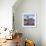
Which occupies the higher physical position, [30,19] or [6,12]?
[6,12]

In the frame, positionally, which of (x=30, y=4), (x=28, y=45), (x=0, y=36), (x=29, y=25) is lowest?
(x=28, y=45)

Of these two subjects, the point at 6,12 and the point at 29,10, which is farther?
the point at 29,10

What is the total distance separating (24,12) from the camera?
214 inches

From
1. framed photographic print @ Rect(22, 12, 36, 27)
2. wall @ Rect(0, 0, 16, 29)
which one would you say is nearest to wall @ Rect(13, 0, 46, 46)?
framed photographic print @ Rect(22, 12, 36, 27)

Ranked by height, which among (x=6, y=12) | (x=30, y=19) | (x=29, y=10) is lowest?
(x=30, y=19)

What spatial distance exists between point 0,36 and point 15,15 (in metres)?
1.68

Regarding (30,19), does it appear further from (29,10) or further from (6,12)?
(6,12)

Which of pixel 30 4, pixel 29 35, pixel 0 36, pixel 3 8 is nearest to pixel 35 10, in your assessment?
pixel 30 4

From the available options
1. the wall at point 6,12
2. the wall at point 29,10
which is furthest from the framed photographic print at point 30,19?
the wall at point 6,12

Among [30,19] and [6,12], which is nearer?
[6,12]

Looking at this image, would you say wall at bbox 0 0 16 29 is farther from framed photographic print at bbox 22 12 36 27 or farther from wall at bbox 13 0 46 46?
framed photographic print at bbox 22 12 36 27

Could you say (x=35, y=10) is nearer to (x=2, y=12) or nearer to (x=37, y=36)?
(x=37, y=36)

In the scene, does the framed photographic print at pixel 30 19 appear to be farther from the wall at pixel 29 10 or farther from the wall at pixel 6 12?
the wall at pixel 6 12

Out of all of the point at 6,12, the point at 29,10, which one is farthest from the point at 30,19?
the point at 6,12
